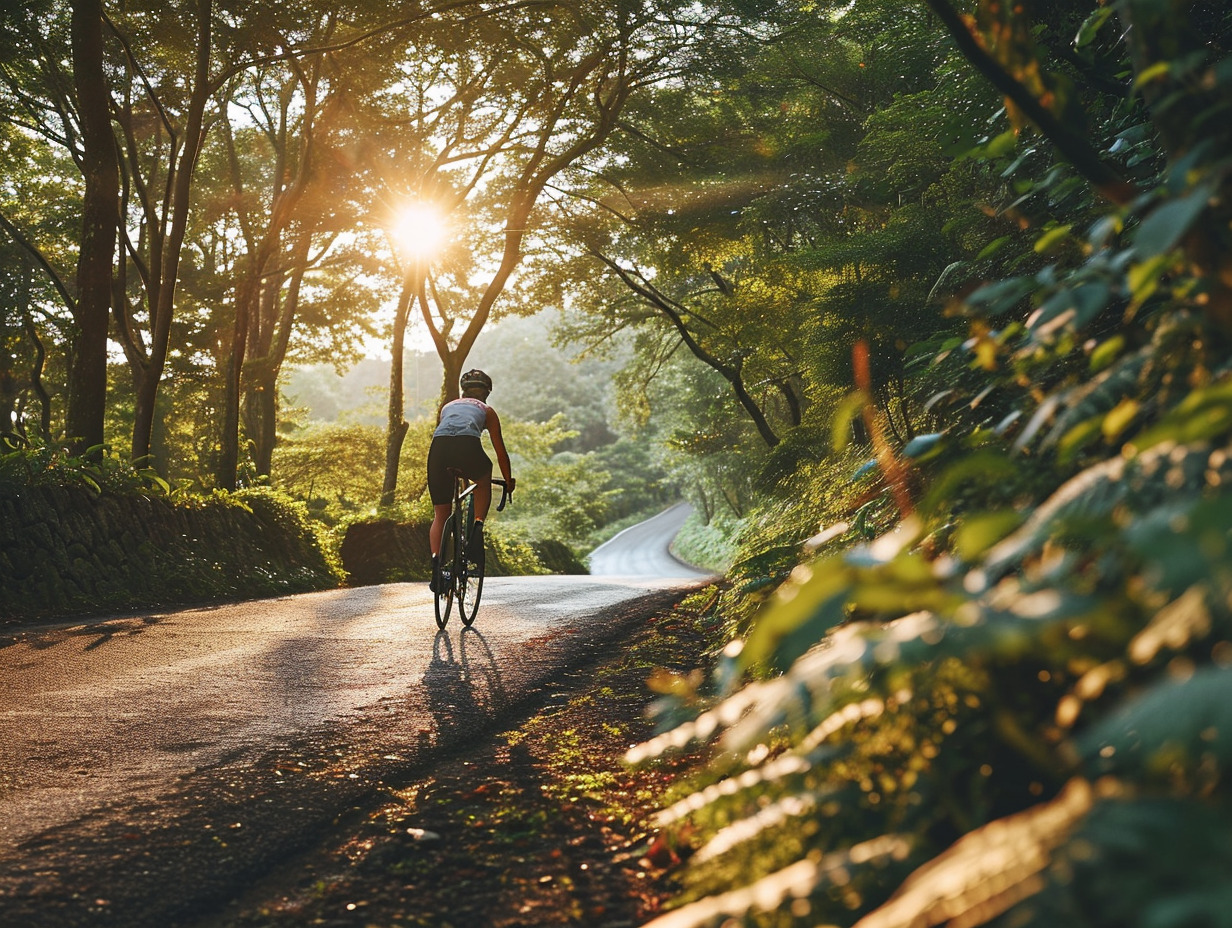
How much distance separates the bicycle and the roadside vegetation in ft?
6.99

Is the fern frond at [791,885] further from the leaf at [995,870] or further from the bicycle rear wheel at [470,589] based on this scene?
the bicycle rear wheel at [470,589]

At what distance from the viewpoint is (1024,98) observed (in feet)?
6.58

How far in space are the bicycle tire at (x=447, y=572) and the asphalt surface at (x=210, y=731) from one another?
0.18 meters

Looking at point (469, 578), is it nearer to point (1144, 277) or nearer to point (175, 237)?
point (1144, 277)

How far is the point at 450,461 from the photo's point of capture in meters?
7.38

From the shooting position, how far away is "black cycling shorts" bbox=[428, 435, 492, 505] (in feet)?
24.2

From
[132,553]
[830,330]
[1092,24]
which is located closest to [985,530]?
[1092,24]

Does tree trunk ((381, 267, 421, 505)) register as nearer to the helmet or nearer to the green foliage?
the helmet

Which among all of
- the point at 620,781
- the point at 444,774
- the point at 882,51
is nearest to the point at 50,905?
the point at 444,774

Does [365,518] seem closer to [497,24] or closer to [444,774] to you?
[497,24]

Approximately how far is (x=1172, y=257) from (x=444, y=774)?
2.85 meters

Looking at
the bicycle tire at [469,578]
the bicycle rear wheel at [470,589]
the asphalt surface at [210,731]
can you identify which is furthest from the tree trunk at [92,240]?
the bicycle rear wheel at [470,589]

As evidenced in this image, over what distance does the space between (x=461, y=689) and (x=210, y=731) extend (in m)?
1.34

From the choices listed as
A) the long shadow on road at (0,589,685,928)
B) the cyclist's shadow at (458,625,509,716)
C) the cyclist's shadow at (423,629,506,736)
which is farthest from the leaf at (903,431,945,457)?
the cyclist's shadow at (458,625,509,716)
